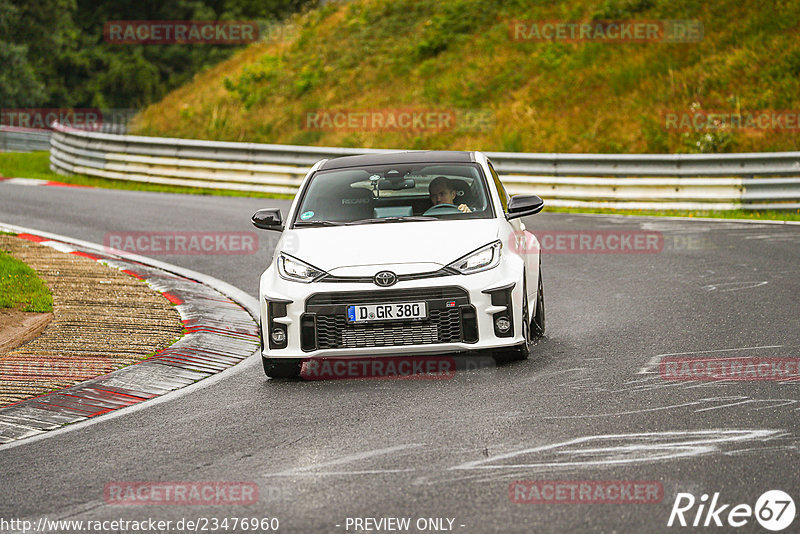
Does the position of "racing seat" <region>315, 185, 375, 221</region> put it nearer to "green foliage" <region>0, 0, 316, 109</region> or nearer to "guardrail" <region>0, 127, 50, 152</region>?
"guardrail" <region>0, 127, 50, 152</region>

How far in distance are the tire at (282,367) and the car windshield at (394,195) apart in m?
1.21

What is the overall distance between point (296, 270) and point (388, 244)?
0.70 m

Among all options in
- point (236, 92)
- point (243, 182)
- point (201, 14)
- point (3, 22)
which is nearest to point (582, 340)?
point (243, 182)

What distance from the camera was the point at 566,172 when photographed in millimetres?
20781

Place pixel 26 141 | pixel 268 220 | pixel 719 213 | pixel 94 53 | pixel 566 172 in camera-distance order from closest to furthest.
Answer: pixel 268 220, pixel 719 213, pixel 566 172, pixel 26 141, pixel 94 53

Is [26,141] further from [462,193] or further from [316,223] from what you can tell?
[462,193]

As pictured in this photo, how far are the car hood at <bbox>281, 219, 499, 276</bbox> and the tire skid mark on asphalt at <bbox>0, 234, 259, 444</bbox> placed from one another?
4.36 feet

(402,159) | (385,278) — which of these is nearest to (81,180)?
(402,159)

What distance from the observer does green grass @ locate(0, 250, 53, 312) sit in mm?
10562

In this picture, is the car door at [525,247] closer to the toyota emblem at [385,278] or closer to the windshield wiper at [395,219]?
the windshield wiper at [395,219]

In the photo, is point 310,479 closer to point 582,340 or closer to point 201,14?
point 582,340

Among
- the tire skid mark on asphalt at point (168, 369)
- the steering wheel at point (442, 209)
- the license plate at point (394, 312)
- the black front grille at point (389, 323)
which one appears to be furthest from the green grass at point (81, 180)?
the license plate at point (394, 312)

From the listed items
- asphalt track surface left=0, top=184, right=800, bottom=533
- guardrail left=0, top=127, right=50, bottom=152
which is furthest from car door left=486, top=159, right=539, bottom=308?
guardrail left=0, top=127, right=50, bottom=152

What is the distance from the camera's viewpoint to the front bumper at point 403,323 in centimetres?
789
